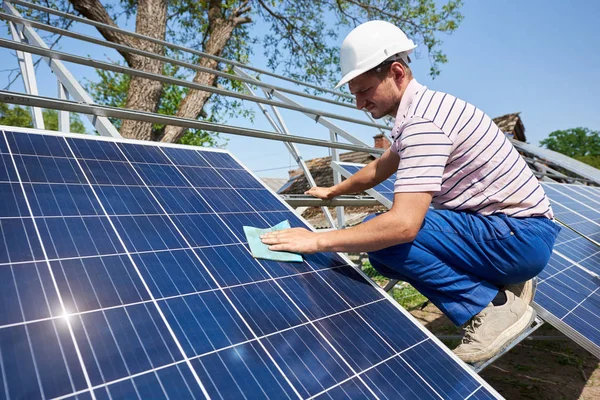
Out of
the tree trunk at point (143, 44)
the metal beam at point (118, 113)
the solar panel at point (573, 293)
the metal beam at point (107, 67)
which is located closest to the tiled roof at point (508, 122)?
the tree trunk at point (143, 44)

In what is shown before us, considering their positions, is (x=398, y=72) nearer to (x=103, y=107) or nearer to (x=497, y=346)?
(x=497, y=346)

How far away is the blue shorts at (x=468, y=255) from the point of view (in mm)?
2311

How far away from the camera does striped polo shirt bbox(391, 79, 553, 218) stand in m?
2.05

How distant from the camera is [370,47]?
7.46 feet

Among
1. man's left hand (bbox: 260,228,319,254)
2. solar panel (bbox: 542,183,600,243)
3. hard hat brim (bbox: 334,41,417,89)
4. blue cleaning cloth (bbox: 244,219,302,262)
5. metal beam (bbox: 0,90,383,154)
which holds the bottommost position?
solar panel (bbox: 542,183,600,243)

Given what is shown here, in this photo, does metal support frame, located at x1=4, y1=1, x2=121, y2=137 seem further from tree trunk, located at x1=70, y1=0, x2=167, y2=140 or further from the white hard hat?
tree trunk, located at x1=70, y1=0, x2=167, y2=140

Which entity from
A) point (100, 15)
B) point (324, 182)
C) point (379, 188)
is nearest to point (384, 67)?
point (379, 188)

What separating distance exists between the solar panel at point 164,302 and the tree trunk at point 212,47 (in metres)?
7.70

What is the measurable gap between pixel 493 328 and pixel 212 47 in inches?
420

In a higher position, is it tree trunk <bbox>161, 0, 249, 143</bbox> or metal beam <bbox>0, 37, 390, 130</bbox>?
metal beam <bbox>0, 37, 390, 130</bbox>

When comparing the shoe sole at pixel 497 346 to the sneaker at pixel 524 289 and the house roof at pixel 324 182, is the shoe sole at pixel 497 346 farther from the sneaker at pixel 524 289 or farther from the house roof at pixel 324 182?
the house roof at pixel 324 182

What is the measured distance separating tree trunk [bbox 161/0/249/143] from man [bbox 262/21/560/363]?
25.7 ft

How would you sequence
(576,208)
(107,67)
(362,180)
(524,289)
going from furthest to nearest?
(576,208) < (107,67) < (362,180) < (524,289)

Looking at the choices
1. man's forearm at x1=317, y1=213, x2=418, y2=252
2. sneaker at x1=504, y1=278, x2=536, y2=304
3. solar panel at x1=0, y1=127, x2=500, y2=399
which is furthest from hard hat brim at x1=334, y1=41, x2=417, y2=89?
sneaker at x1=504, y1=278, x2=536, y2=304
